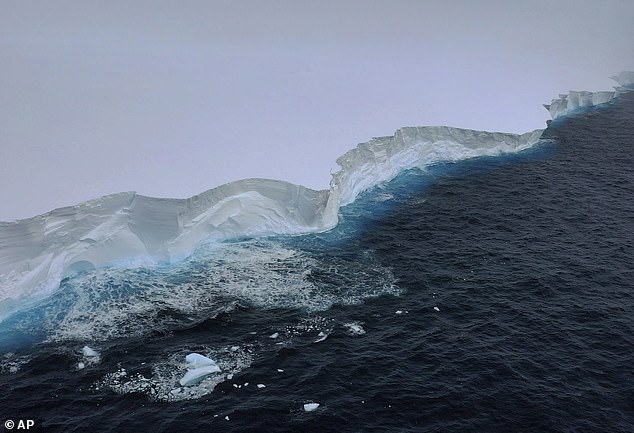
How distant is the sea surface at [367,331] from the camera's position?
2303cm

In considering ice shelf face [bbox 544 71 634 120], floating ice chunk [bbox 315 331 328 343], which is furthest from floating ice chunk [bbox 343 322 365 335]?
ice shelf face [bbox 544 71 634 120]

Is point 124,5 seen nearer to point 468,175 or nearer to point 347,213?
point 347,213

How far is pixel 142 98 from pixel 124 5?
1560 centimetres

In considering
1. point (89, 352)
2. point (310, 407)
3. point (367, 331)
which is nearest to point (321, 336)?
point (367, 331)

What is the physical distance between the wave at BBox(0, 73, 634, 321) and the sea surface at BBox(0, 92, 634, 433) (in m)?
→ 0.99

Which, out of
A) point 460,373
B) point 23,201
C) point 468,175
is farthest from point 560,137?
point 23,201

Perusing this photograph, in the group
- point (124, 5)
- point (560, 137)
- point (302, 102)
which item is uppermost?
point (124, 5)

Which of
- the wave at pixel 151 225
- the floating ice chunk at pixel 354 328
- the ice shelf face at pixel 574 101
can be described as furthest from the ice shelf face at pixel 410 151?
the floating ice chunk at pixel 354 328

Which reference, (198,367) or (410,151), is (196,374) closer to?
(198,367)

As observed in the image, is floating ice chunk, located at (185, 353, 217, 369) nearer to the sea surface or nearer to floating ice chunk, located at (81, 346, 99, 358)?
the sea surface

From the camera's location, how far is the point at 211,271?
34.0m

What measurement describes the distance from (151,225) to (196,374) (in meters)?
13.7

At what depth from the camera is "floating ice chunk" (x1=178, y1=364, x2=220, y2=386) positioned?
80.7 ft

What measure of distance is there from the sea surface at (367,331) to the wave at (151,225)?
0.99 metres
